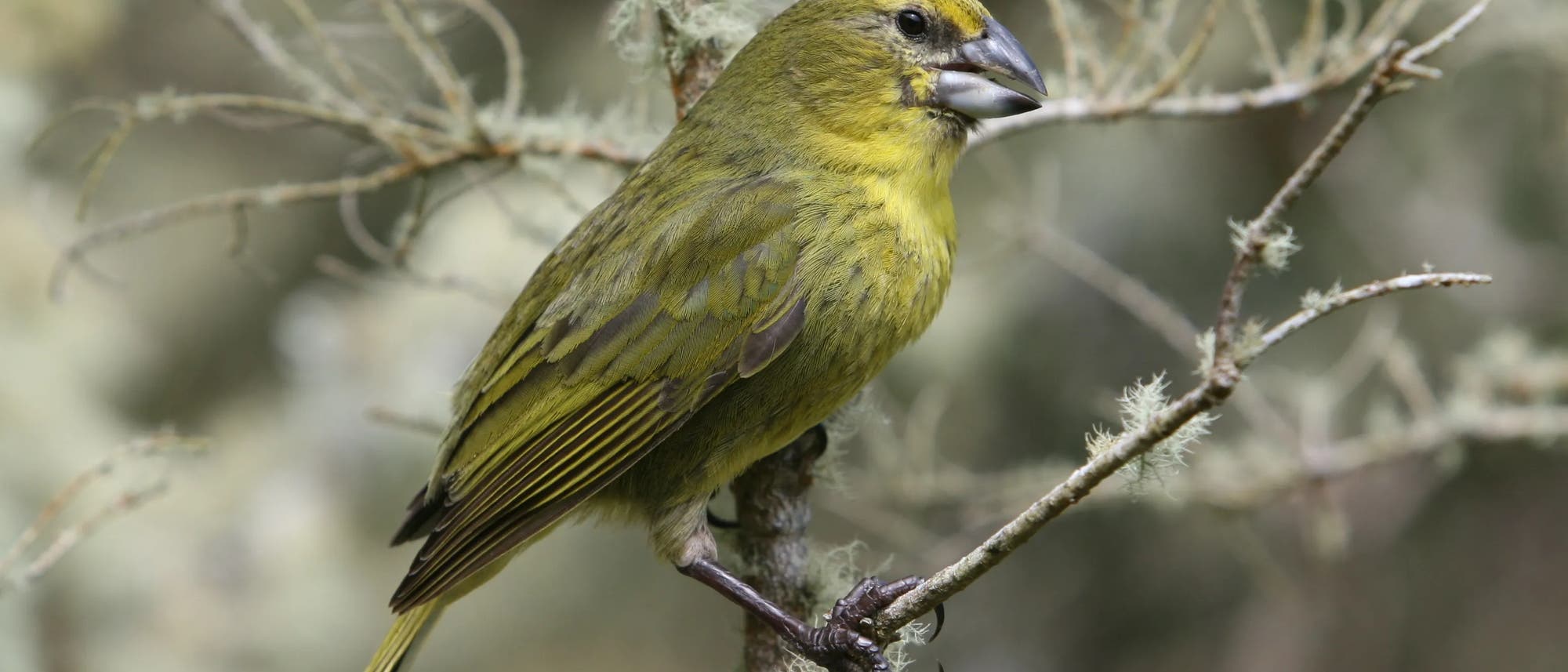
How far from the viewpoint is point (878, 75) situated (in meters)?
2.82

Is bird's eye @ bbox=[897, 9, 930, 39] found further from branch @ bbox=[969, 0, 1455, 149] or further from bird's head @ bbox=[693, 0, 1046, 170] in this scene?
branch @ bbox=[969, 0, 1455, 149]

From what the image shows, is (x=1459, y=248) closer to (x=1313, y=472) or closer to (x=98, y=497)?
(x=1313, y=472)

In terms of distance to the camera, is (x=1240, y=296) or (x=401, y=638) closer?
(x=1240, y=296)

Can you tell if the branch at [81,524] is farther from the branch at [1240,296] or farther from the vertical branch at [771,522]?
the branch at [1240,296]

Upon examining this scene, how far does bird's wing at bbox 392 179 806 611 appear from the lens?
2684 millimetres

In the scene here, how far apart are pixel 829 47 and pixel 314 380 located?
2.22 m

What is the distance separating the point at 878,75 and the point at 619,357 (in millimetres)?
742

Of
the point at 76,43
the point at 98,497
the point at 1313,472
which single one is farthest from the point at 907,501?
the point at 76,43

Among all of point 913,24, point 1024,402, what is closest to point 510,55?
point 913,24

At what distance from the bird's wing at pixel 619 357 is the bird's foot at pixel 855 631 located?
477 millimetres

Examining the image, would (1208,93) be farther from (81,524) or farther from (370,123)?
(81,524)

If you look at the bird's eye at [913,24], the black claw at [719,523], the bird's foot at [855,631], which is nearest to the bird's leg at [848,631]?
the bird's foot at [855,631]

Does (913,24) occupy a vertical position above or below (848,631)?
above

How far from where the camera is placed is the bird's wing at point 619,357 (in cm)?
268
